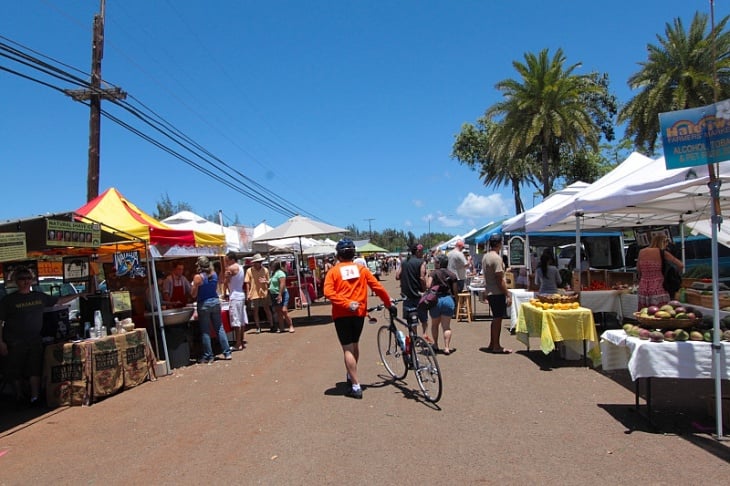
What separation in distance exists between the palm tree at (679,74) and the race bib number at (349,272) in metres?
21.3

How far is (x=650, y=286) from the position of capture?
679 centimetres

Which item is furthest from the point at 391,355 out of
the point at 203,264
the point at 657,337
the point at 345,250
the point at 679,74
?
the point at 679,74

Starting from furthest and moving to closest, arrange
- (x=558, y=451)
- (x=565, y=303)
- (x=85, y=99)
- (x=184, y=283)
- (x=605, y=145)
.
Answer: (x=605, y=145) → (x=85, y=99) → (x=184, y=283) → (x=565, y=303) → (x=558, y=451)

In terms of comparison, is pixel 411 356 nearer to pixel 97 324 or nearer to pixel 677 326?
pixel 677 326

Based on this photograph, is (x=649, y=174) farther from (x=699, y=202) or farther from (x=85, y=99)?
(x=85, y=99)

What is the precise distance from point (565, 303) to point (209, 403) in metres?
5.34

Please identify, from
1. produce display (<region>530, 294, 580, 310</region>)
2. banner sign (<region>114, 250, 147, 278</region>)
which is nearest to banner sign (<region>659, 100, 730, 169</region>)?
produce display (<region>530, 294, 580, 310</region>)

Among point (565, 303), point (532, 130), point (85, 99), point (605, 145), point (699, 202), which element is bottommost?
point (565, 303)

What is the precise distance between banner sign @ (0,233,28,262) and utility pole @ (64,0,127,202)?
24.0 feet

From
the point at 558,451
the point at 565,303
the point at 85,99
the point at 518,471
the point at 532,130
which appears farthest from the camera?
the point at 532,130

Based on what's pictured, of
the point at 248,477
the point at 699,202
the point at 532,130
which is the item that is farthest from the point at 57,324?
the point at 532,130

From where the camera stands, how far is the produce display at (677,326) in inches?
196

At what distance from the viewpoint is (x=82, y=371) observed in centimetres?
684

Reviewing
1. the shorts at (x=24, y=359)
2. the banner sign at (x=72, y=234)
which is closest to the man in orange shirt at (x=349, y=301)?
the banner sign at (x=72, y=234)
